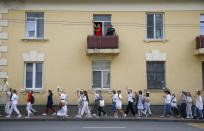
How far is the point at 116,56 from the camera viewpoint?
17625 millimetres

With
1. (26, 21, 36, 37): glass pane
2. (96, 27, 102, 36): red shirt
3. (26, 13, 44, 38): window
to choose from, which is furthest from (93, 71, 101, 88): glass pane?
(26, 21, 36, 37): glass pane

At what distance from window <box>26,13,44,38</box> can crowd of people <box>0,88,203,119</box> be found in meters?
3.86

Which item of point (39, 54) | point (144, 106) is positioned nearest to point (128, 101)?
point (144, 106)

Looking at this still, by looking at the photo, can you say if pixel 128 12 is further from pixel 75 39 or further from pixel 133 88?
pixel 133 88

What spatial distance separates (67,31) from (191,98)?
9183 millimetres

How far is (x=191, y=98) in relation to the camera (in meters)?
16.7

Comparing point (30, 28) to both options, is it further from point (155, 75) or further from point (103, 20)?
point (155, 75)

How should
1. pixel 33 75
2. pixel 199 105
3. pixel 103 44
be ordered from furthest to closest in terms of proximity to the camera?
1. pixel 33 75
2. pixel 103 44
3. pixel 199 105

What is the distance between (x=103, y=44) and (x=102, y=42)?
0.48 feet

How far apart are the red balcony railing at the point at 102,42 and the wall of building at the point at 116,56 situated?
0.70m

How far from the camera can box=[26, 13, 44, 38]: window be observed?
1781 centimetres

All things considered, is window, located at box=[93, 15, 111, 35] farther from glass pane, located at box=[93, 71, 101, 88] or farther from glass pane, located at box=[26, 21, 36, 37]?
glass pane, located at box=[26, 21, 36, 37]

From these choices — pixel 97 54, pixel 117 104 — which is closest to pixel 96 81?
pixel 97 54

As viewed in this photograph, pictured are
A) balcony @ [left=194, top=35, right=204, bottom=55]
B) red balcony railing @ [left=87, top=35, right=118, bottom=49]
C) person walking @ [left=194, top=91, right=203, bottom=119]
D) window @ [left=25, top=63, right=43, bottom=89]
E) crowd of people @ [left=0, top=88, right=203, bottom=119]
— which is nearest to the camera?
crowd of people @ [left=0, top=88, right=203, bottom=119]
